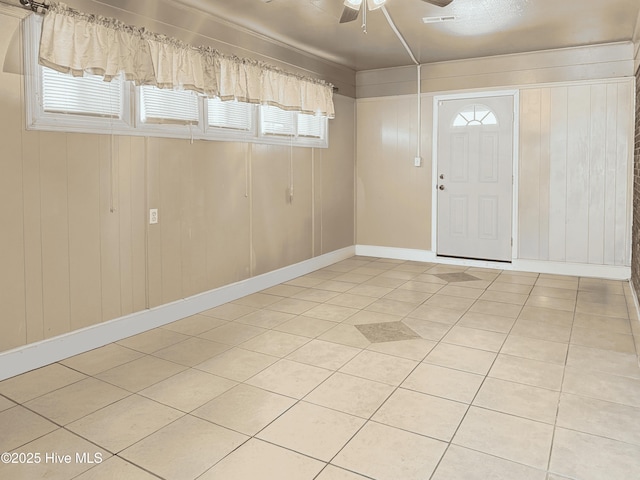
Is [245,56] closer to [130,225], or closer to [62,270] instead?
[130,225]

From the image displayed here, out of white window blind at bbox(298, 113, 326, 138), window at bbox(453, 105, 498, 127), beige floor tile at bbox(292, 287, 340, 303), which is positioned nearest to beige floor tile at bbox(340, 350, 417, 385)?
beige floor tile at bbox(292, 287, 340, 303)

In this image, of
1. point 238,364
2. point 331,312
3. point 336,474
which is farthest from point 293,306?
point 336,474

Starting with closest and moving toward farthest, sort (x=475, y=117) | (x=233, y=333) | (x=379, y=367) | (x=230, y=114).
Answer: (x=379, y=367) < (x=233, y=333) < (x=230, y=114) < (x=475, y=117)

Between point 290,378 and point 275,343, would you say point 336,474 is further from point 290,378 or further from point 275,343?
point 275,343

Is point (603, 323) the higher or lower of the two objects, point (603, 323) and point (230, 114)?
the lower

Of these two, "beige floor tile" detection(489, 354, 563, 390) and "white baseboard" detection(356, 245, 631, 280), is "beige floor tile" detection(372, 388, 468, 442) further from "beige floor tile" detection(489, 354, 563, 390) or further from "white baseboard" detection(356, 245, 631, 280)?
"white baseboard" detection(356, 245, 631, 280)

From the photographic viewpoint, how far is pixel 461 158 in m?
6.04

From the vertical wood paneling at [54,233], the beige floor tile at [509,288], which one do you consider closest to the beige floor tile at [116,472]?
the vertical wood paneling at [54,233]

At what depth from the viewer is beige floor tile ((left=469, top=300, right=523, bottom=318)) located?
408cm

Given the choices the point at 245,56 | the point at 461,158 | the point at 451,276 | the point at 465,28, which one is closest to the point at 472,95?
the point at 461,158

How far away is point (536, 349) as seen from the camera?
3256 mm

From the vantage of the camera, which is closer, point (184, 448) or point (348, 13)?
point (184, 448)

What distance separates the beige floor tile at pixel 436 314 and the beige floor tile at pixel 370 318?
170 millimetres

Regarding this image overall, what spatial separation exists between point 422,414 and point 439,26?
3.65 metres
